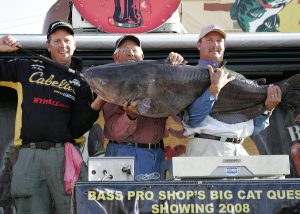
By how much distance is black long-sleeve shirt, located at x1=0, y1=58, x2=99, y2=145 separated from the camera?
3.88 m

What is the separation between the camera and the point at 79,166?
389 centimetres

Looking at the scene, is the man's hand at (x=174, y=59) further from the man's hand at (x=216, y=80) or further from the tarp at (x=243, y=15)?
the tarp at (x=243, y=15)

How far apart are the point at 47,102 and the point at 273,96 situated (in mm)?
1424

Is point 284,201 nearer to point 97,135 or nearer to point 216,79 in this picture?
point 216,79

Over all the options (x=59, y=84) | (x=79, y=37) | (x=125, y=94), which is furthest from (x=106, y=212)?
(x=79, y=37)

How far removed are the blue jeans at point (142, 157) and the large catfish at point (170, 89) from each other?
474 millimetres

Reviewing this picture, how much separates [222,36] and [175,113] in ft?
2.46

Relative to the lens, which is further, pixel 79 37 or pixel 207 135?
pixel 79 37

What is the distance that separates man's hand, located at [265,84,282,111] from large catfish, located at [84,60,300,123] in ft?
0.11

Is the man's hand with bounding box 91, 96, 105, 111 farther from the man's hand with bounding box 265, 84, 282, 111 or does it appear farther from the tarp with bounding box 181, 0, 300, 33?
the tarp with bounding box 181, 0, 300, 33

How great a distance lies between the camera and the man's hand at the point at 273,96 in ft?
12.5

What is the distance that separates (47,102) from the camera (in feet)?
12.8

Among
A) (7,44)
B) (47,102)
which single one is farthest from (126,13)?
(47,102)

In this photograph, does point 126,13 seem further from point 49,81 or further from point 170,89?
point 170,89
